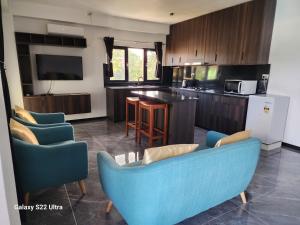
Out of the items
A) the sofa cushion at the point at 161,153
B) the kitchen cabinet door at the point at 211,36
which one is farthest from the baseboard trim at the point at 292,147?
the sofa cushion at the point at 161,153

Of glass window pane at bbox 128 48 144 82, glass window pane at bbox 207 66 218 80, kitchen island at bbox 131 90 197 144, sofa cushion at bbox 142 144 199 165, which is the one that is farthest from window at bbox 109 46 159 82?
sofa cushion at bbox 142 144 199 165

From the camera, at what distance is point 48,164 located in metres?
1.91

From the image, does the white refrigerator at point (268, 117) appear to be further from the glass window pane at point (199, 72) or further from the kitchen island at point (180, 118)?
the glass window pane at point (199, 72)

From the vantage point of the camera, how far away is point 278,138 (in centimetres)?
384

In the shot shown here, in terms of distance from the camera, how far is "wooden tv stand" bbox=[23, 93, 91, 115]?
179 inches

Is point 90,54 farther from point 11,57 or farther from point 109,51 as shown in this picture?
point 11,57

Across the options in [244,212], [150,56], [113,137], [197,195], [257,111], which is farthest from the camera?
[150,56]

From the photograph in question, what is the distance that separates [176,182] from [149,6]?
414 centimetres

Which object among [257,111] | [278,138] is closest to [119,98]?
[257,111]

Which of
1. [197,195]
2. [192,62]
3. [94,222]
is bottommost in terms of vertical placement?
[94,222]

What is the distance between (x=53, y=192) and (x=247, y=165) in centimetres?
217

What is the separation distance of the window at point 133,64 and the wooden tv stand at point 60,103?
1134 mm

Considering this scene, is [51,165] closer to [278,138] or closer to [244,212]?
[244,212]

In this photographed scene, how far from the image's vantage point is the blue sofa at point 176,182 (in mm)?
1383
